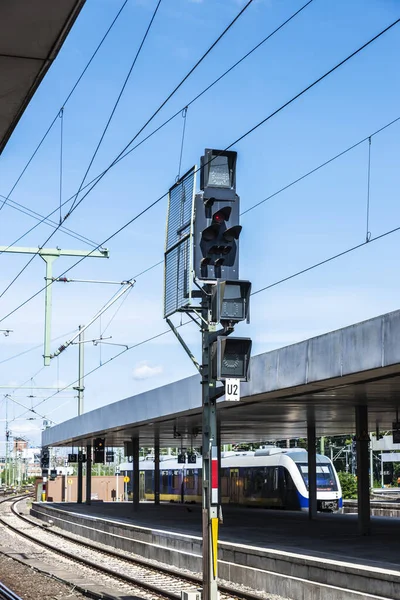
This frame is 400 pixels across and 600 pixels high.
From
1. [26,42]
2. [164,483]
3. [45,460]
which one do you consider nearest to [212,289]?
[26,42]

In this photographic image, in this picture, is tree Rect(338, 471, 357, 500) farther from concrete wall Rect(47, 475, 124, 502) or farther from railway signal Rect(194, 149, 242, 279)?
railway signal Rect(194, 149, 242, 279)

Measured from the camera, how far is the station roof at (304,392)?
13.5 m

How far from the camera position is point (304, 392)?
17609 millimetres

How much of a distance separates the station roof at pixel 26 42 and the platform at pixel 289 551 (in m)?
8.94

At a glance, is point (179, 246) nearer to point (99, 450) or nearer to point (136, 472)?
point (99, 450)

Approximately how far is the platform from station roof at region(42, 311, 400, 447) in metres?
3.05

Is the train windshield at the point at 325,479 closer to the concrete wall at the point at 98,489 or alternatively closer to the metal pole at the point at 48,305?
the metal pole at the point at 48,305

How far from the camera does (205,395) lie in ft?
37.0

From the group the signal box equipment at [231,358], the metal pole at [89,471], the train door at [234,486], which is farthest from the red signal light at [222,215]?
the metal pole at [89,471]

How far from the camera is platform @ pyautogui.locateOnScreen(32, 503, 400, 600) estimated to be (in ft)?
46.0

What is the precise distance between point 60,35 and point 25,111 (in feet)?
4.87

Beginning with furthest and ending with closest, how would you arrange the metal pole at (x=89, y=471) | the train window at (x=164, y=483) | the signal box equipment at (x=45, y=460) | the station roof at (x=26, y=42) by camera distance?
the train window at (x=164, y=483) < the signal box equipment at (x=45, y=460) < the metal pole at (x=89, y=471) < the station roof at (x=26, y=42)

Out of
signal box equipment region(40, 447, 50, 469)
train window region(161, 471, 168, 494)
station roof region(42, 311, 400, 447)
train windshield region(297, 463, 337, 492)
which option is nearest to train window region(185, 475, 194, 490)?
train window region(161, 471, 168, 494)

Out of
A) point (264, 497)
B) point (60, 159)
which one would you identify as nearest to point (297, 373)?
point (60, 159)
